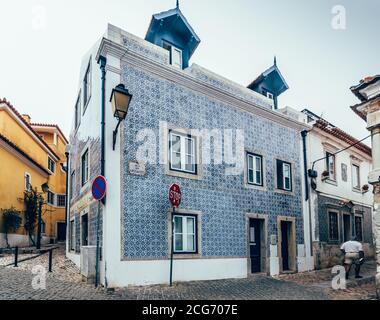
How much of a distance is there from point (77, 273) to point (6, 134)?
11712 mm

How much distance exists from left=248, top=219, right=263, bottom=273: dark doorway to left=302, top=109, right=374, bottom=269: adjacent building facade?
2.96 metres

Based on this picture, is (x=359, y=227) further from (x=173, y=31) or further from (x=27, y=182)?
(x=27, y=182)

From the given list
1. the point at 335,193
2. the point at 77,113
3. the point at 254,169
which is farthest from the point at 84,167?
the point at 335,193

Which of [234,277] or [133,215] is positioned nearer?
[133,215]

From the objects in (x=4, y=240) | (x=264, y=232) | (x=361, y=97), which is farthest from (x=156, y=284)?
(x=4, y=240)

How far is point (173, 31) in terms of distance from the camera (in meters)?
12.2

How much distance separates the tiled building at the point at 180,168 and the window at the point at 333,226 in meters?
2.41

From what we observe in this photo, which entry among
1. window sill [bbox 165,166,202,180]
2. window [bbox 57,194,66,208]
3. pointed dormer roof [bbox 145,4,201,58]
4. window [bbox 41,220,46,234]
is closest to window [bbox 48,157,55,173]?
window [bbox 57,194,66,208]

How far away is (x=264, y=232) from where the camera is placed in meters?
12.7

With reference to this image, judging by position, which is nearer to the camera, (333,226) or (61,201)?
(333,226)

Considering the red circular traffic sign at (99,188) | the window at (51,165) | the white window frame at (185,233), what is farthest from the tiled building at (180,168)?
the window at (51,165)

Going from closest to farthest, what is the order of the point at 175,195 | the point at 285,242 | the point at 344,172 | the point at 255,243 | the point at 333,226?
1. the point at 175,195
2. the point at 255,243
3. the point at 285,242
4. the point at 333,226
5. the point at 344,172

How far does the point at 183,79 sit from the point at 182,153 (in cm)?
221
